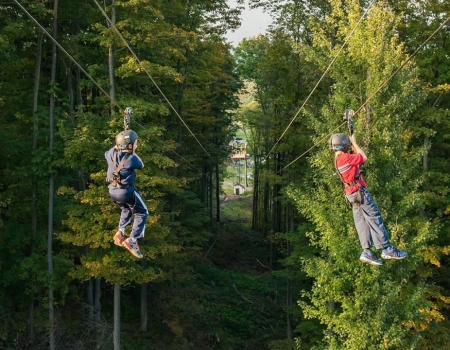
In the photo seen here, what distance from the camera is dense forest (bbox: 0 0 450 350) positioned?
12938 millimetres

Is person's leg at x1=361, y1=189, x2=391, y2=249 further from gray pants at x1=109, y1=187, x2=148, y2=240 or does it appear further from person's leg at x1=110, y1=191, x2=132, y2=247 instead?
person's leg at x1=110, y1=191, x2=132, y2=247

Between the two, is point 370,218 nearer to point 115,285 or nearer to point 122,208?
point 122,208

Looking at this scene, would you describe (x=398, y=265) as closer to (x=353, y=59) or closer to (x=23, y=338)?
(x=353, y=59)

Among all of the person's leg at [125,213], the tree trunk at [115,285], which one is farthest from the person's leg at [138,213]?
the tree trunk at [115,285]

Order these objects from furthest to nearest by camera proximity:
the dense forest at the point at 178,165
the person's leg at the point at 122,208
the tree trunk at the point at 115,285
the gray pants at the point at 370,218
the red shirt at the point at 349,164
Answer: the tree trunk at the point at 115,285 < the dense forest at the point at 178,165 < the person's leg at the point at 122,208 < the gray pants at the point at 370,218 < the red shirt at the point at 349,164

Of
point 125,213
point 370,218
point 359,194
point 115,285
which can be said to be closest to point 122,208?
point 125,213

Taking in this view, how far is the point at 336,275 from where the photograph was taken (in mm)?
13414

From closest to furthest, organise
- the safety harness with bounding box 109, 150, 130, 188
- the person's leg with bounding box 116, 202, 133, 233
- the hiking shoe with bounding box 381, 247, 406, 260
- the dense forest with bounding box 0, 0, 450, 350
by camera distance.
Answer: the safety harness with bounding box 109, 150, 130, 188, the hiking shoe with bounding box 381, 247, 406, 260, the person's leg with bounding box 116, 202, 133, 233, the dense forest with bounding box 0, 0, 450, 350

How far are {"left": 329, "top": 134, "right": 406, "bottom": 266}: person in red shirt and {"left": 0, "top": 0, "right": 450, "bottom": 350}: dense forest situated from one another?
257cm

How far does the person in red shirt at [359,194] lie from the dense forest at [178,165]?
2566 mm

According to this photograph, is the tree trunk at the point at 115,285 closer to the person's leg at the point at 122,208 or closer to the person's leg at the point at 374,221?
the person's leg at the point at 122,208

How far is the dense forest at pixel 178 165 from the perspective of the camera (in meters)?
12.9

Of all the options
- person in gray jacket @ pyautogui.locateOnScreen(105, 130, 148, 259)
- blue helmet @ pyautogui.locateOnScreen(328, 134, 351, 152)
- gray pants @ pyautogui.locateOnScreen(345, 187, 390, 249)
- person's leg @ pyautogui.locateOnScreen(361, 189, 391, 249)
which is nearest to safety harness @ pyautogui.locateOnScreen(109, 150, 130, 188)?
person in gray jacket @ pyautogui.locateOnScreen(105, 130, 148, 259)

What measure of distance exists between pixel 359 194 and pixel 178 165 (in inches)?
375
